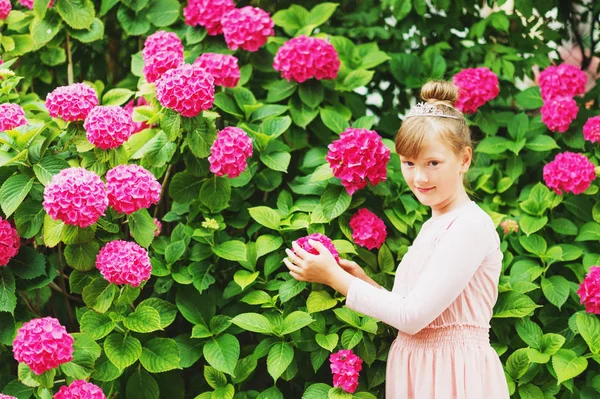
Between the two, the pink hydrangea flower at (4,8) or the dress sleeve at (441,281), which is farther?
the pink hydrangea flower at (4,8)

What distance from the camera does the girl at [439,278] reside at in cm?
202

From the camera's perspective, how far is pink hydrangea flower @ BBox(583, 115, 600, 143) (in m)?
3.01

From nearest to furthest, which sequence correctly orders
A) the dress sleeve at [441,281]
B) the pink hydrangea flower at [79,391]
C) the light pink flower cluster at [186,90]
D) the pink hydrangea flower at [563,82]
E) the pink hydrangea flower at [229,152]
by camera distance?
the dress sleeve at [441,281], the pink hydrangea flower at [79,391], the light pink flower cluster at [186,90], the pink hydrangea flower at [229,152], the pink hydrangea flower at [563,82]

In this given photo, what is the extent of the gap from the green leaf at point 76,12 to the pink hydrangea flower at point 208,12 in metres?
0.42

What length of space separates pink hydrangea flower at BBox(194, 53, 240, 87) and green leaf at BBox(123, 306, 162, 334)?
3.06 feet

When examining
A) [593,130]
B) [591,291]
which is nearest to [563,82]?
[593,130]

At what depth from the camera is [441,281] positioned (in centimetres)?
199

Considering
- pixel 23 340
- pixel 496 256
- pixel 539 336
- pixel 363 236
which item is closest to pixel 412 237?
pixel 363 236

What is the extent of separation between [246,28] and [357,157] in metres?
0.82

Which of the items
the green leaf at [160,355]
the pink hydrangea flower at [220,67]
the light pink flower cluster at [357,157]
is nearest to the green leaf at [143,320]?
the green leaf at [160,355]

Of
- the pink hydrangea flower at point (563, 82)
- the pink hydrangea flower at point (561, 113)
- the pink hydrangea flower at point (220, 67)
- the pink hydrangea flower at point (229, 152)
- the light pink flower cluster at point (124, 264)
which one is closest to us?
the light pink flower cluster at point (124, 264)

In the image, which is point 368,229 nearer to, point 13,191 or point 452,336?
point 452,336

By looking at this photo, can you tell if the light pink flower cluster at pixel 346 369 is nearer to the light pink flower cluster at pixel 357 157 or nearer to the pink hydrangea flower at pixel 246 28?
the light pink flower cluster at pixel 357 157

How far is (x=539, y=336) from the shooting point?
2.67m
